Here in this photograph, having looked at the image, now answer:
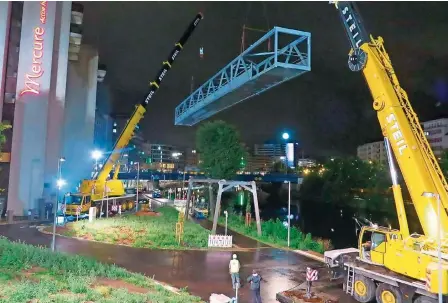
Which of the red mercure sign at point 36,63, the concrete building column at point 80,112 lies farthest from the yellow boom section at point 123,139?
the concrete building column at point 80,112

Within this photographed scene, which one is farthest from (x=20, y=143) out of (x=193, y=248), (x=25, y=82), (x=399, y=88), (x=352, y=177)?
(x=352, y=177)

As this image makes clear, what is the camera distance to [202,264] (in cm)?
1991

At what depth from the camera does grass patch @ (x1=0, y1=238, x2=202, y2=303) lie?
12.1 metres

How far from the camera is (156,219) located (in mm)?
35656

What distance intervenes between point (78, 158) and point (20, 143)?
15832mm

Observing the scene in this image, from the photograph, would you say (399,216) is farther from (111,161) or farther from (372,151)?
(372,151)

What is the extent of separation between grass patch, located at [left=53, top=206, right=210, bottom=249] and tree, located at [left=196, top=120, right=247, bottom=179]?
1045cm

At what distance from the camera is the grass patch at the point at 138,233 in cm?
2475

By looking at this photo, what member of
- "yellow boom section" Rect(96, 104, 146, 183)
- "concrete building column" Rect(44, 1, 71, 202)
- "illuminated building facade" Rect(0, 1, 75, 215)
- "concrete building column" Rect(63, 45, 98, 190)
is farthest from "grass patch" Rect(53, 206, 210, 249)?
"concrete building column" Rect(63, 45, 98, 190)

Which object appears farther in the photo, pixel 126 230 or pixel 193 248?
pixel 126 230

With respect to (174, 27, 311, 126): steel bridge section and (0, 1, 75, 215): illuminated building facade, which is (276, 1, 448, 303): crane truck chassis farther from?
(0, 1, 75, 215): illuminated building facade

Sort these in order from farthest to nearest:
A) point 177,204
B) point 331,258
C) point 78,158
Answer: point 177,204, point 78,158, point 331,258

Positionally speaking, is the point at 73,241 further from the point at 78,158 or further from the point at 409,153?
the point at 78,158

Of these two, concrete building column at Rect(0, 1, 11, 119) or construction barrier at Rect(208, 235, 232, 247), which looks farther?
concrete building column at Rect(0, 1, 11, 119)
